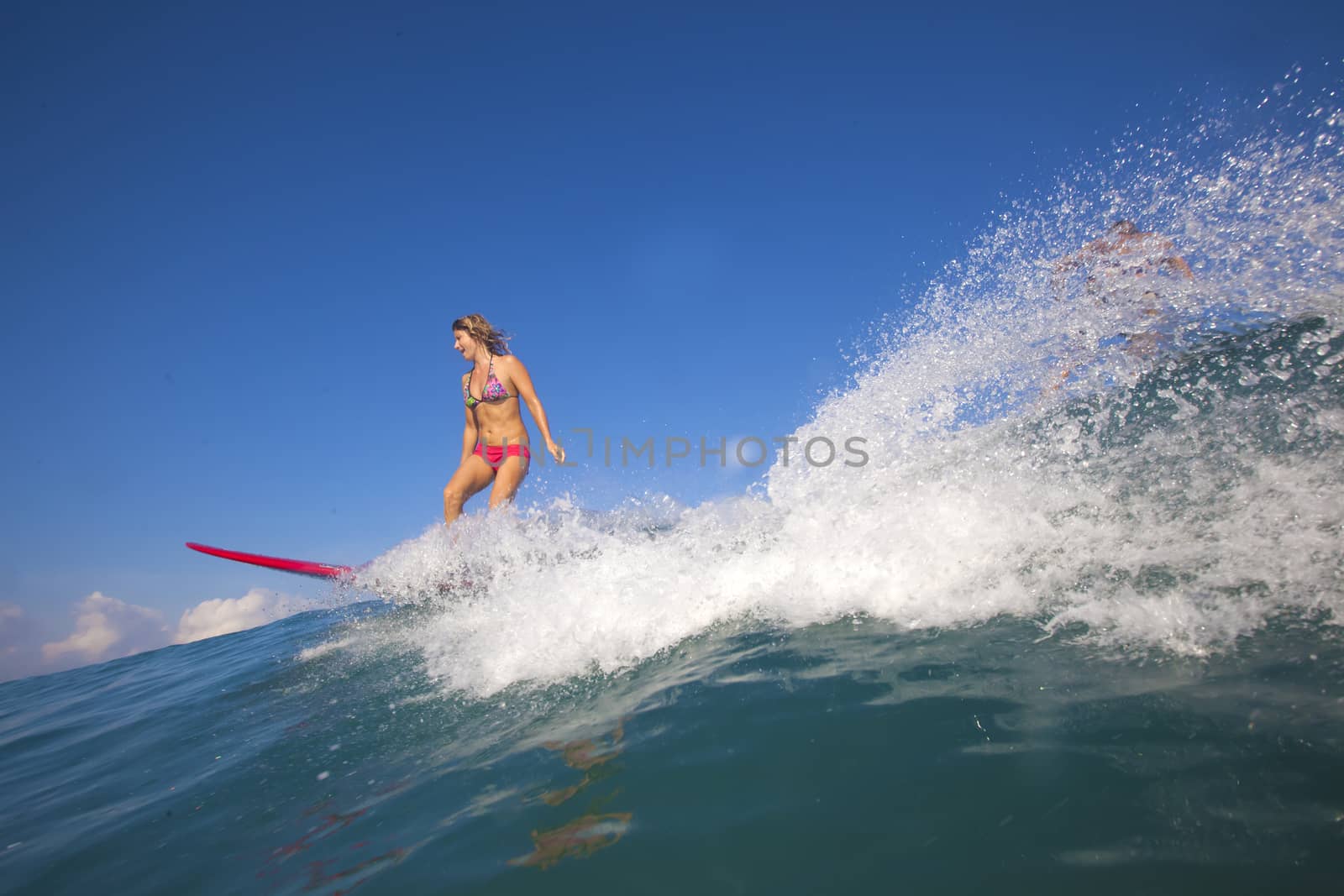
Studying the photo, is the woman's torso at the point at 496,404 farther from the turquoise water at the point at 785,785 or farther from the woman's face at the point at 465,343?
the turquoise water at the point at 785,785

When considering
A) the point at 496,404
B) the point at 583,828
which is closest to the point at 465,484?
the point at 496,404

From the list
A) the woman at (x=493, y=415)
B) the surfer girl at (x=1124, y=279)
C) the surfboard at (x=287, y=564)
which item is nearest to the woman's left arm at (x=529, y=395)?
the woman at (x=493, y=415)

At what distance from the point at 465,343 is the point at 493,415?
831mm

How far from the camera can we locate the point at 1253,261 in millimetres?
4105

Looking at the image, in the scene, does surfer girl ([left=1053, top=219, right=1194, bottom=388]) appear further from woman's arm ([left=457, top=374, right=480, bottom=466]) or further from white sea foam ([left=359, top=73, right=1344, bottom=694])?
woman's arm ([left=457, top=374, right=480, bottom=466])

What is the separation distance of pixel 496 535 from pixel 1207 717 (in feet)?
16.9

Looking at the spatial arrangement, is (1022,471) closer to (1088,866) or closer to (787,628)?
(787,628)

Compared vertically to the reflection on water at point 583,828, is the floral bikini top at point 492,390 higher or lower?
higher

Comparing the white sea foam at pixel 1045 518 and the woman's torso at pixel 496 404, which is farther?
the woman's torso at pixel 496 404

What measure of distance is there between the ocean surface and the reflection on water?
0.01 meters

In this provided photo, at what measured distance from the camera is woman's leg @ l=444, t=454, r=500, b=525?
20.8 feet

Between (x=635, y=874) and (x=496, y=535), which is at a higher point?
(x=496, y=535)

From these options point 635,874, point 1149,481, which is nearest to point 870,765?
point 635,874

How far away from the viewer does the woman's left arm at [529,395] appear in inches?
250
